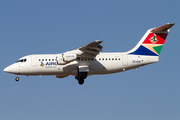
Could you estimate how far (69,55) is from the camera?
25.7 metres

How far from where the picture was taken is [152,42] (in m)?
29.1

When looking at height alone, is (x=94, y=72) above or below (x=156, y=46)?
below

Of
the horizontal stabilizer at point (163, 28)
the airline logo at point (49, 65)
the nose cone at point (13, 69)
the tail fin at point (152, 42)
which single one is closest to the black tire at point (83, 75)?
the airline logo at point (49, 65)

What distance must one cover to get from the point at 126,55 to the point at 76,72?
16.2 ft

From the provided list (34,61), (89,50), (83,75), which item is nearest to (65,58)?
(89,50)

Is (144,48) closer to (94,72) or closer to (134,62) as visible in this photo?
(134,62)

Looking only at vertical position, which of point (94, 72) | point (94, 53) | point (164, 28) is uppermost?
point (164, 28)

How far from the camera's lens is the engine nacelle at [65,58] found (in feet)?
83.9

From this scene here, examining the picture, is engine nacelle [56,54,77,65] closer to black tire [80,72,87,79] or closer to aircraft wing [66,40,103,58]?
aircraft wing [66,40,103,58]

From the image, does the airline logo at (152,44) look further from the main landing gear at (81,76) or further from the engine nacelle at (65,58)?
the engine nacelle at (65,58)

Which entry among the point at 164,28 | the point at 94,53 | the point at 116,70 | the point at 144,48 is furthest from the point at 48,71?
the point at 164,28


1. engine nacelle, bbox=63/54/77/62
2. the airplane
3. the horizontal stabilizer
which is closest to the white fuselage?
the airplane

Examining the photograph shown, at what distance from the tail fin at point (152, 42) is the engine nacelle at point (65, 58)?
5.98m

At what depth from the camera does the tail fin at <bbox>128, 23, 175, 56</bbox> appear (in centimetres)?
2861
